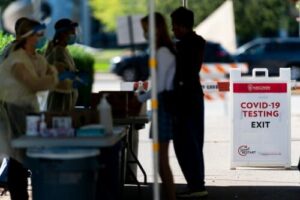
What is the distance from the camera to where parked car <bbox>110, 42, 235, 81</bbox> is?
31469 millimetres

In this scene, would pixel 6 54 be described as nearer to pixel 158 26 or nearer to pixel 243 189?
pixel 158 26

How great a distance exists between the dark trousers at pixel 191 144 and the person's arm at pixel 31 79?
5.03 ft

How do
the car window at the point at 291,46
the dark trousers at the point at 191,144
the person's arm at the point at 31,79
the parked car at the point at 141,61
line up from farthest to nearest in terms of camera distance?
the parked car at the point at 141,61 → the car window at the point at 291,46 → the dark trousers at the point at 191,144 → the person's arm at the point at 31,79

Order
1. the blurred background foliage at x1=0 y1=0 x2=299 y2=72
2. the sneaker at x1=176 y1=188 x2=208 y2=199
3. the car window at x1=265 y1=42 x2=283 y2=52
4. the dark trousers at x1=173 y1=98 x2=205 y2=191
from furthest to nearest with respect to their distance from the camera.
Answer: the car window at x1=265 y1=42 x2=283 y2=52
the blurred background foliage at x1=0 y1=0 x2=299 y2=72
the sneaker at x1=176 y1=188 x2=208 y2=199
the dark trousers at x1=173 y1=98 x2=205 y2=191

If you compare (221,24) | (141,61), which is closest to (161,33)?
(221,24)

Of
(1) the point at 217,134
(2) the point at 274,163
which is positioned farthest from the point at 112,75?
(2) the point at 274,163

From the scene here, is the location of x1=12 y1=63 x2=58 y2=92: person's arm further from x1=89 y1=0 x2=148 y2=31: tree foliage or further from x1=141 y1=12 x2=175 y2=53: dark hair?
x1=89 y1=0 x2=148 y2=31: tree foliage

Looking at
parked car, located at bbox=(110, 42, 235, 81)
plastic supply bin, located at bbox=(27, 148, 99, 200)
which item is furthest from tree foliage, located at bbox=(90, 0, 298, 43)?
plastic supply bin, located at bbox=(27, 148, 99, 200)

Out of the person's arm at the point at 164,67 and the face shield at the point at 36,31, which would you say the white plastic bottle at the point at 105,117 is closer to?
the person's arm at the point at 164,67

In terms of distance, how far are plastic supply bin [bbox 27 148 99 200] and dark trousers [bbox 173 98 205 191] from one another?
1783 millimetres

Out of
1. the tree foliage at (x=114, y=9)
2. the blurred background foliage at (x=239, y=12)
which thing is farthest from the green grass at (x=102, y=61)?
the tree foliage at (x=114, y=9)

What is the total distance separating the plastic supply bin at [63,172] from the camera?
650 centimetres

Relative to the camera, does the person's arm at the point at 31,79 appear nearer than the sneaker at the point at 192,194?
Yes

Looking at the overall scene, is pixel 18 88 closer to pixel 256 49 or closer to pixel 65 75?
pixel 65 75
